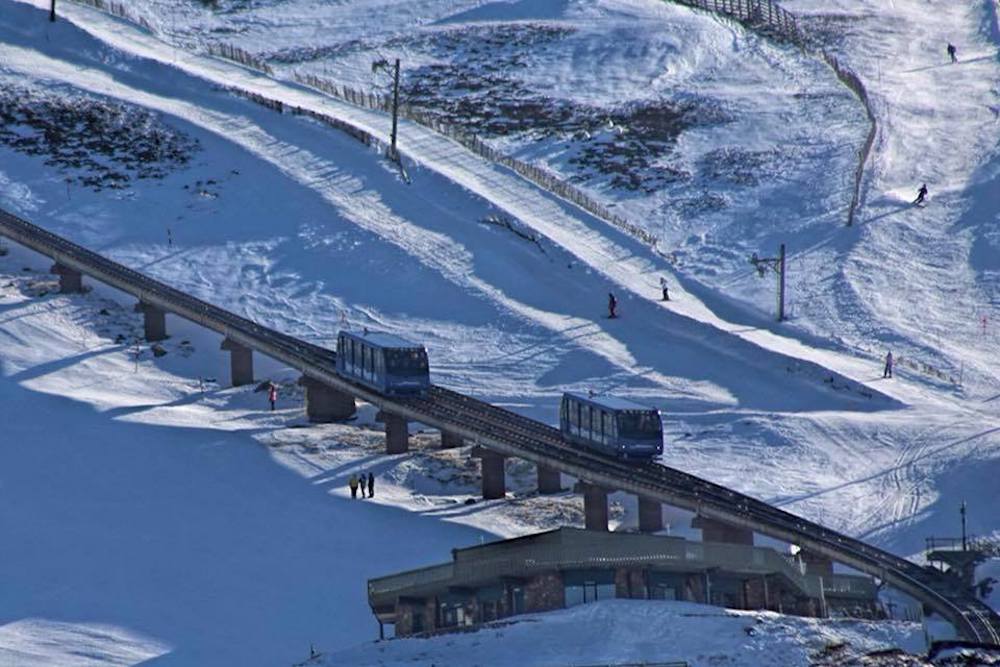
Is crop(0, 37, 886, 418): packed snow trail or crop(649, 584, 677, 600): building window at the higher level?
crop(649, 584, 677, 600): building window

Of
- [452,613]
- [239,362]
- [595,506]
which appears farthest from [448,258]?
[452,613]

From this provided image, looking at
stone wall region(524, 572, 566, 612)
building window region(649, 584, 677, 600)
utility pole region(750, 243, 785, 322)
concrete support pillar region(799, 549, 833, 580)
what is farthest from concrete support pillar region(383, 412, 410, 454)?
stone wall region(524, 572, 566, 612)

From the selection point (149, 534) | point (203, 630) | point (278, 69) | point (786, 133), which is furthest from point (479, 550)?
point (278, 69)

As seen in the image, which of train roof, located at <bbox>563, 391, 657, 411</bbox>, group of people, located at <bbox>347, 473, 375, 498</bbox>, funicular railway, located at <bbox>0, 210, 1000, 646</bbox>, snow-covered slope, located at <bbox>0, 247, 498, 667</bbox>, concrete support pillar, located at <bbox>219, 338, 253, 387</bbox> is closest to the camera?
funicular railway, located at <bbox>0, 210, 1000, 646</bbox>

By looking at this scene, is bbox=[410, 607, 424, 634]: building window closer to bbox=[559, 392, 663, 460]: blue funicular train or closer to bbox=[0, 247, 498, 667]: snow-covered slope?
bbox=[0, 247, 498, 667]: snow-covered slope

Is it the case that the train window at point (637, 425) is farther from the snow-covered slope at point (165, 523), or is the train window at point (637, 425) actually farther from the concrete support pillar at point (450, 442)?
the concrete support pillar at point (450, 442)

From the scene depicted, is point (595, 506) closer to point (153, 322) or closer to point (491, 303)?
point (153, 322)

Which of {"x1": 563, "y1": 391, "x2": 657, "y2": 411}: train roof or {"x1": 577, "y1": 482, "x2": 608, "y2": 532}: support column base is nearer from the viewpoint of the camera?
{"x1": 577, "y1": 482, "x2": 608, "y2": 532}: support column base
